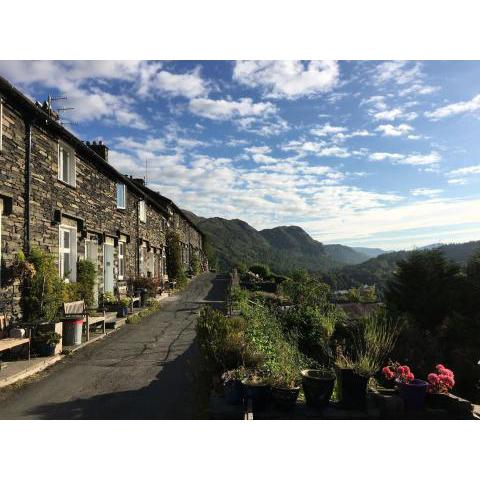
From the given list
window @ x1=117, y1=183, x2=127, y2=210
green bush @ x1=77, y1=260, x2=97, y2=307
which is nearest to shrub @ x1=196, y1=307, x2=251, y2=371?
green bush @ x1=77, y1=260, x2=97, y2=307

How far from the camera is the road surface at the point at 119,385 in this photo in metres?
5.37

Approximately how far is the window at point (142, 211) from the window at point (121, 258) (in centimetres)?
280

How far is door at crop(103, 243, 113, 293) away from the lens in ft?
47.0

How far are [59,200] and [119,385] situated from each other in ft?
19.0

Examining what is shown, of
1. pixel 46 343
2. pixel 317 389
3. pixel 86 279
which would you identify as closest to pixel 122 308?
pixel 86 279

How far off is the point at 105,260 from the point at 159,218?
1094 cm

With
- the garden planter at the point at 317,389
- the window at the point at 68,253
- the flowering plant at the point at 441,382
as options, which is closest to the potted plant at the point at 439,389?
the flowering plant at the point at 441,382

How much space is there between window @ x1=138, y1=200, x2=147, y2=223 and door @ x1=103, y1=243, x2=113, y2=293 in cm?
473

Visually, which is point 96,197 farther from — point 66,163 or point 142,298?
point 142,298

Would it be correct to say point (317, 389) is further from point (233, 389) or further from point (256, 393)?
point (233, 389)

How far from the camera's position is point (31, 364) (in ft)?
23.6

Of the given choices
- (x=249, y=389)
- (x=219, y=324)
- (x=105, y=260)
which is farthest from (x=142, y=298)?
(x=249, y=389)

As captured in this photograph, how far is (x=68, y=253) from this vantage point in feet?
36.2

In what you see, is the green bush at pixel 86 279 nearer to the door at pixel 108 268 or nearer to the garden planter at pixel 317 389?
the door at pixel 108 268
